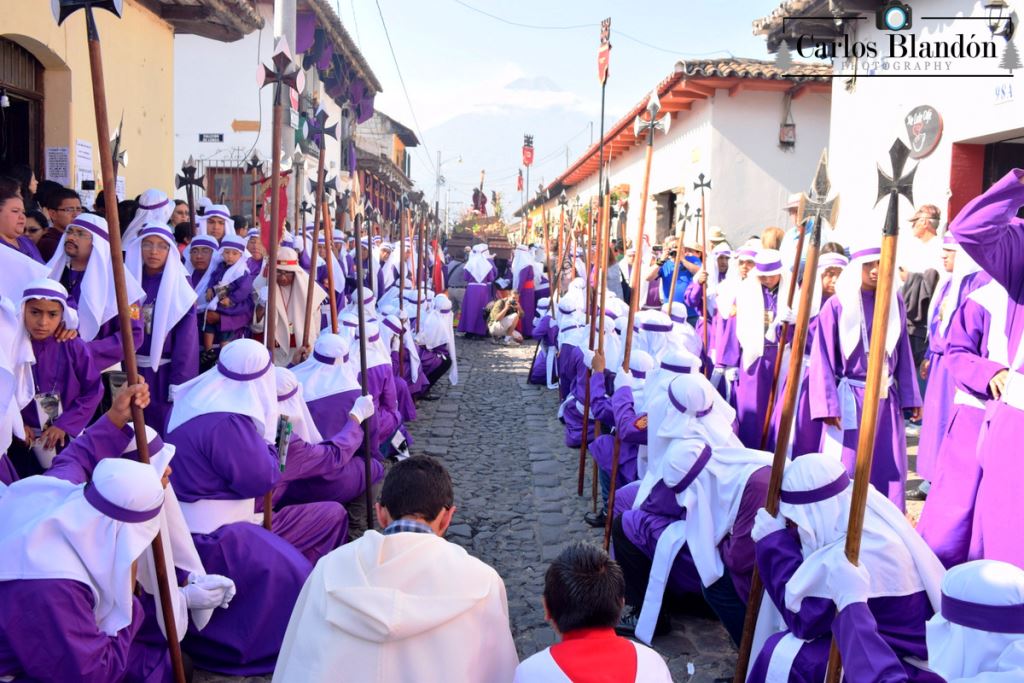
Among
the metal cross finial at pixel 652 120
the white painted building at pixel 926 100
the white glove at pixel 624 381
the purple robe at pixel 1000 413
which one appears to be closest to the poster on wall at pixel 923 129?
the white painted building at pixel 926 100

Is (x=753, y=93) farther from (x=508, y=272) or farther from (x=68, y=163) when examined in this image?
(x=68, y=163)

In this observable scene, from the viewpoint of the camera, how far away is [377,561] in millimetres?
2170

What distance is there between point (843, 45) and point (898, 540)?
9012 millimetres

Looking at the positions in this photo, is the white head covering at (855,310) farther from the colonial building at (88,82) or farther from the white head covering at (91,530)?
the colonial building at (88,82)

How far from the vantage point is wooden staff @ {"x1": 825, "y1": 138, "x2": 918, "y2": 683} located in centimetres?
244

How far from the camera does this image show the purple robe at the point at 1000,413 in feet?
11.2

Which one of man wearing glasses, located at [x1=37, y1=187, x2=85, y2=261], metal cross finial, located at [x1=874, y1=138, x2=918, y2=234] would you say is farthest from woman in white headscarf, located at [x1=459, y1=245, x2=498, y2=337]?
metal cross finial, located at [x1=874, y1=138, x2=918, y2=234]

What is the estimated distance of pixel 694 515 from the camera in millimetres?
3807

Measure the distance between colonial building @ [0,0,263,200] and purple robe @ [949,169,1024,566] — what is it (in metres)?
7.02

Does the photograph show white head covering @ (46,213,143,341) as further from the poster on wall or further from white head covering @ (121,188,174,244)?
the poster on wall

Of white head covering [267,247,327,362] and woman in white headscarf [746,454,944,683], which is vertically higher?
white head covering [267,247,327,362]

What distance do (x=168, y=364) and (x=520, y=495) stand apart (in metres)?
2.52

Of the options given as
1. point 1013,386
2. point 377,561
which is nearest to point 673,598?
point 1013,386

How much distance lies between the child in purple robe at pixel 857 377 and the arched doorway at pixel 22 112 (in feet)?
22.3
